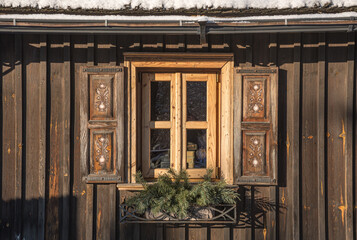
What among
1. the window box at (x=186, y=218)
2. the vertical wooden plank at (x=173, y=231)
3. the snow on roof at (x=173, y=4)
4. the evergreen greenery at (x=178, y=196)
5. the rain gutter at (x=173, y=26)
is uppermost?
the snow on roof at (x=173, y=4)

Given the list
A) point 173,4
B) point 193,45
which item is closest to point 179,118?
point 193,45

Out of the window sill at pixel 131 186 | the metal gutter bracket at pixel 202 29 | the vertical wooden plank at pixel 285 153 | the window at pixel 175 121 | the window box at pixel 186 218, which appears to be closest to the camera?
the metal gutter bracket at pixel 202 29

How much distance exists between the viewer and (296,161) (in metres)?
3.37

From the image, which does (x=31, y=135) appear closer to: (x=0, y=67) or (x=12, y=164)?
(x=12, y=164)

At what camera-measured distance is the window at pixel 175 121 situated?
3.57 meters

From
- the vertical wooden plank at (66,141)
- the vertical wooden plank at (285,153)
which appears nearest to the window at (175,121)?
the vertical wooden plank at (285,153)

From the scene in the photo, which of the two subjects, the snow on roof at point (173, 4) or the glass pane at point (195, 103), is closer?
the snow on roof at point (173, 4)

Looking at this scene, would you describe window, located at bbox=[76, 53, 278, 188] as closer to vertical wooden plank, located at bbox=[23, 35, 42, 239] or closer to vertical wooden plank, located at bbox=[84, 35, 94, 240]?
vertical wooden plank, located at bbox=[84, 35, 94, 240]

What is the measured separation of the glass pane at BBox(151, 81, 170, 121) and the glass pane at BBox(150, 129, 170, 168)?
20cm

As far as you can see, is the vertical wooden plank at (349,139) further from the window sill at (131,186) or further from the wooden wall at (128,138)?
the window sill at (131,186)

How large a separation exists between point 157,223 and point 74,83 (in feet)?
6.34

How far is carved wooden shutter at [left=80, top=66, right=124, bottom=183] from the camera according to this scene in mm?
3320

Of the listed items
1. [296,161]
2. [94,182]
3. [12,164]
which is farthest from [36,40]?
[296,161]

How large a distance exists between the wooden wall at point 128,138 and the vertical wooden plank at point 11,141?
1cm
